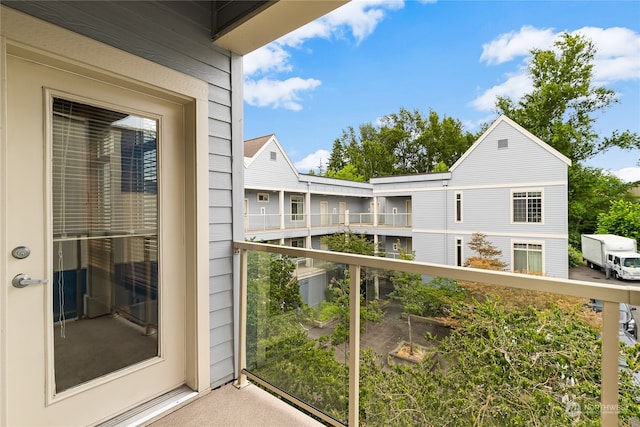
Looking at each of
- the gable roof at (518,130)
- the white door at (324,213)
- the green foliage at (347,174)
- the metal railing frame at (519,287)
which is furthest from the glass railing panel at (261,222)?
the metal railing frame at (519,287)

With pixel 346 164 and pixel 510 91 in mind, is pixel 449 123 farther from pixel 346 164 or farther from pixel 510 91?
pixel 346 164

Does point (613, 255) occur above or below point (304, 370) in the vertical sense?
above

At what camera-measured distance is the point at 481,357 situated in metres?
1.04

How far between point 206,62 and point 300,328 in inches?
66.6

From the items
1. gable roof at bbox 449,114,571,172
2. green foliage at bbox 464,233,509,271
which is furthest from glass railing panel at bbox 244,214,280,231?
green foliage at bbox 464,233,509,271

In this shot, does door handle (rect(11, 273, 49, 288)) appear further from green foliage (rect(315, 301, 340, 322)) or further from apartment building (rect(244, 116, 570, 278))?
apartment building (rect(244, 116, 570, 278))

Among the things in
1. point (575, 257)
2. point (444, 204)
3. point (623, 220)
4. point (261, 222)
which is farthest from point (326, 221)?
point (623, 220)

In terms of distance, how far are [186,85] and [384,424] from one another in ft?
6.63

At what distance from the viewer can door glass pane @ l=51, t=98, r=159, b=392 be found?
4.33 ft

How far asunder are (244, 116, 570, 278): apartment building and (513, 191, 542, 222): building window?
17mm

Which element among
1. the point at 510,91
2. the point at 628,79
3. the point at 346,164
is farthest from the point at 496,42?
the point at 346,164

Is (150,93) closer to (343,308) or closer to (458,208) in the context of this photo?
(343,308)

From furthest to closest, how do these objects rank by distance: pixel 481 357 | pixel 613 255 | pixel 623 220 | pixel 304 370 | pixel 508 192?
1. pixel 508 192
2. pixel 623 220
3. pixel 613 255
4. pixel 304 370
5. pixel 481 357

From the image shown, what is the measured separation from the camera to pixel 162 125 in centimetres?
168
